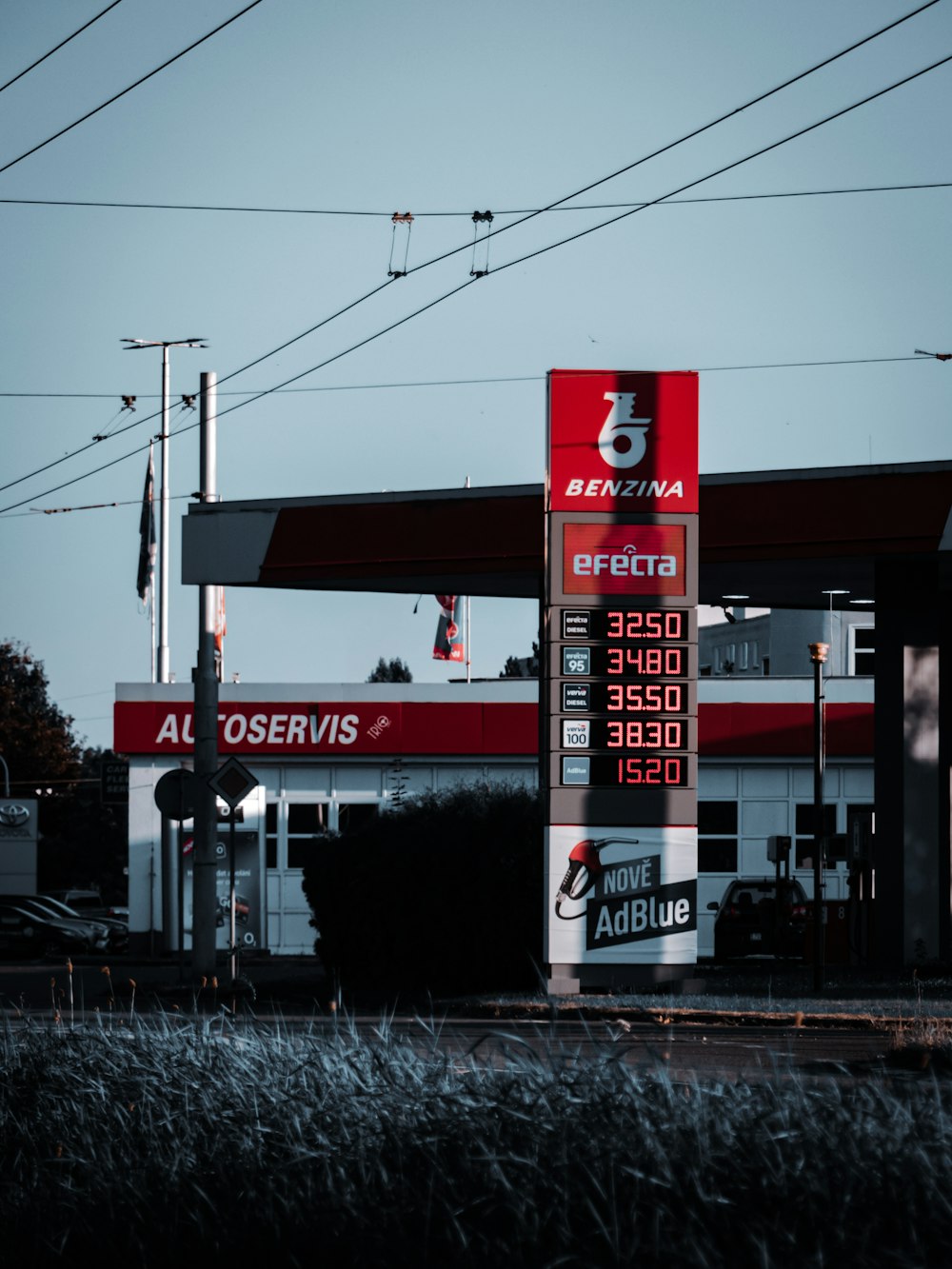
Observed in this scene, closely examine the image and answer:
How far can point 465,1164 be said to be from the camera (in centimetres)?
627

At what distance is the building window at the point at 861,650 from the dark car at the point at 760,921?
65.4ft

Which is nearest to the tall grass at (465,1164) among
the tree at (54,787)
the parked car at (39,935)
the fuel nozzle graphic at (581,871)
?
the fuel nozzle graphic at (581,871)

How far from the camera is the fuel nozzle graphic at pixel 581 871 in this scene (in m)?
18.1

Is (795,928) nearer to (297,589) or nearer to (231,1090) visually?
(297,589)

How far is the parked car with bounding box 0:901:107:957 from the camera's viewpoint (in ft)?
126

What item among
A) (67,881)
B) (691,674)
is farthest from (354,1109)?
(67,881)

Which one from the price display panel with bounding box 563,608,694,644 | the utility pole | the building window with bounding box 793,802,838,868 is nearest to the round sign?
the utility pole

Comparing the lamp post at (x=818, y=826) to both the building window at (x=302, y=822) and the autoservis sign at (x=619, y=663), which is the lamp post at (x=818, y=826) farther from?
the building window at (x=302, y=822)

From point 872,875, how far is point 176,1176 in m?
18.3

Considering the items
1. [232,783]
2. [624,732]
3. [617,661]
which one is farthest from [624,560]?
[232,783]

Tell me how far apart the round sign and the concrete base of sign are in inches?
250

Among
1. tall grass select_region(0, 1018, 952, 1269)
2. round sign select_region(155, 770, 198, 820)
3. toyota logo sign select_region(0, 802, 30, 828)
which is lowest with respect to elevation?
toyota logo sign select_region(0, 802, 30, 828)

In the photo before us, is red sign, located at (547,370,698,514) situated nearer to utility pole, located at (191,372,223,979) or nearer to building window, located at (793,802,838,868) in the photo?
utility pole, located at (191,372,223,979)

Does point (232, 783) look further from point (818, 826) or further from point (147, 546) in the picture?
point (147, 546)
